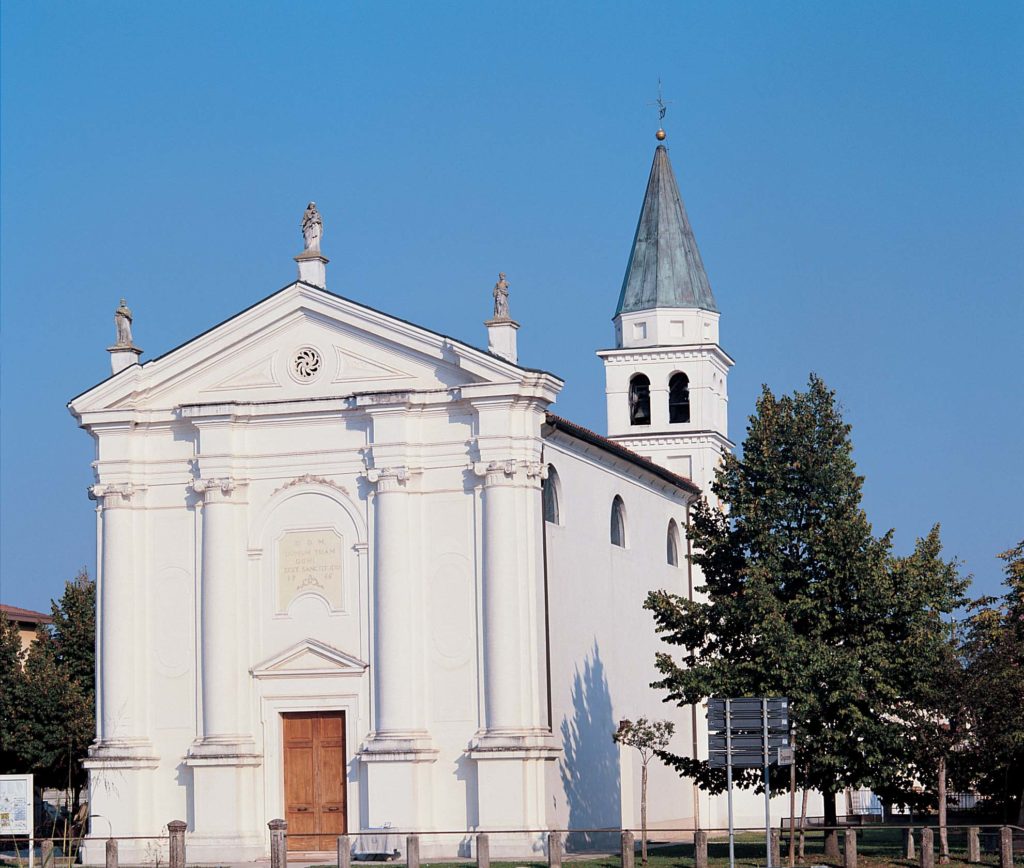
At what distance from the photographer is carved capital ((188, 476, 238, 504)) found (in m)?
39.0

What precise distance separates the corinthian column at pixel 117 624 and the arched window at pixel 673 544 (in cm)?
1544

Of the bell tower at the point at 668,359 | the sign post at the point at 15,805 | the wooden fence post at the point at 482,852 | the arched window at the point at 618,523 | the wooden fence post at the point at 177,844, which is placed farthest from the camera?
the bell tower at the point at 668,359

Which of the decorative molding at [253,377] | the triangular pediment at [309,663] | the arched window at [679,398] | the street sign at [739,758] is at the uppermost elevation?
the arched window at [679,398]

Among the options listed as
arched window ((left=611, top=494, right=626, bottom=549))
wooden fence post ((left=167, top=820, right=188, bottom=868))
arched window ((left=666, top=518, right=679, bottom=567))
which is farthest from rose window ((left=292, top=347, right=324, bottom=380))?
arched window ((left=666, top=518, right=679, bottom=567))

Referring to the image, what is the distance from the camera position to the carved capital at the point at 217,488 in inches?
1534

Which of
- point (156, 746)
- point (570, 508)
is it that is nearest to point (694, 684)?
point (570, 508)

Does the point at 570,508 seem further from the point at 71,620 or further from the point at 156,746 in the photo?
the point at 71,620

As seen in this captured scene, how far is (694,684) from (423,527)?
264 inches

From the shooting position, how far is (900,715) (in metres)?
35.1

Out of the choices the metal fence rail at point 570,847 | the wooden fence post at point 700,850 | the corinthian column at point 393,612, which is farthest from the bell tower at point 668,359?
the wooden fence post at point 700,850

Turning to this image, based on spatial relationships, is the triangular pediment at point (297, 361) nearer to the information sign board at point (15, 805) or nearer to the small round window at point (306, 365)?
the small round window at point (306, 365)

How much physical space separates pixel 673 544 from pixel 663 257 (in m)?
10.3

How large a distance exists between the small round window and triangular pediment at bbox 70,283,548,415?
0.02 metres

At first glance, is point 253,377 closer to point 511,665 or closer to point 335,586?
point 335,586
